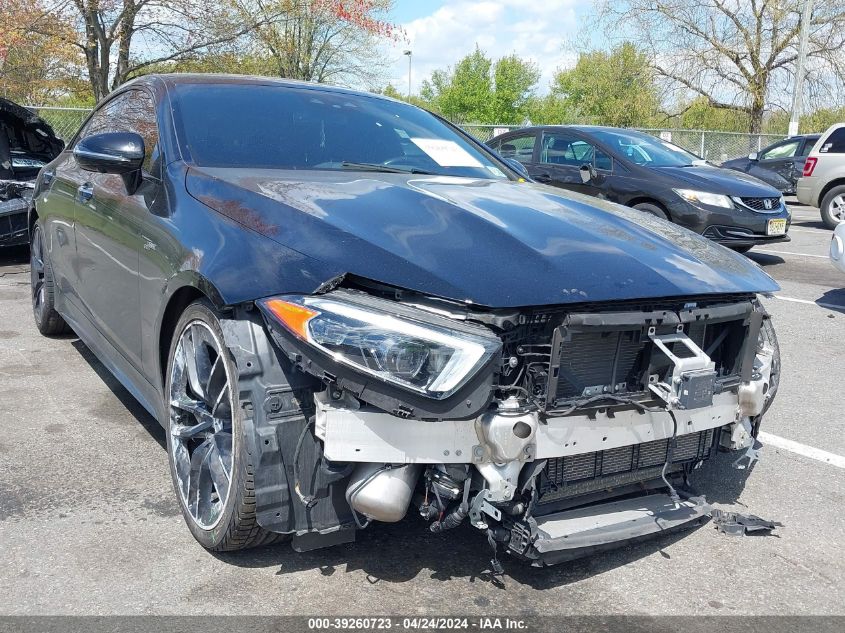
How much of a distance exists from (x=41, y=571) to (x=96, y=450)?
3.50 ft

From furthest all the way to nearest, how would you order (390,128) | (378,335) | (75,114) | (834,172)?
(75,114) → (834,172) → (390,128) → (378,335)

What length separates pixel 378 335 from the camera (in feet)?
7.06

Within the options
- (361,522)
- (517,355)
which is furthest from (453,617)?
(517,355)

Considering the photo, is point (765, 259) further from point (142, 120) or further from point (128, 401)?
point (142, 120)

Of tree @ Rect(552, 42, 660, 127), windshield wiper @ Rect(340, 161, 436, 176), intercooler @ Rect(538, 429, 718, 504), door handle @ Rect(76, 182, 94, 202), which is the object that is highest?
tree @ Rect(552, 42, 660, 127)

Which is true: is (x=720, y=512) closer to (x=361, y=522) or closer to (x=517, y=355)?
(x=517, y=355)

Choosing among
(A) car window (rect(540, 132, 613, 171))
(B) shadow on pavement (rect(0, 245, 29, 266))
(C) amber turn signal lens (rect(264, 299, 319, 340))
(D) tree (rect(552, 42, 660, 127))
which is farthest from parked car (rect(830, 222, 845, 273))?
(D) tree (rect(552, 42, 660, 127))

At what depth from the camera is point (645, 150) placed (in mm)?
9898

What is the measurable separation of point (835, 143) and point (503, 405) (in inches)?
523

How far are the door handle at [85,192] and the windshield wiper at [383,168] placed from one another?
136cm

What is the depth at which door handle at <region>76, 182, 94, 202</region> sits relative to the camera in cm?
389

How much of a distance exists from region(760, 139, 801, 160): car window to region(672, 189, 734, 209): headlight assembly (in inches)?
445

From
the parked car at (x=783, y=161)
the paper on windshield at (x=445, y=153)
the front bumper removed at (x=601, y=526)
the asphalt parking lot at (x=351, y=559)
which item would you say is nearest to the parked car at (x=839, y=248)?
the asphalt parking lot at (x=351, y=559)

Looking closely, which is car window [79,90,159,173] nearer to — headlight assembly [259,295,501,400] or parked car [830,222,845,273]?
headlight assembly [259,295,501,400]
